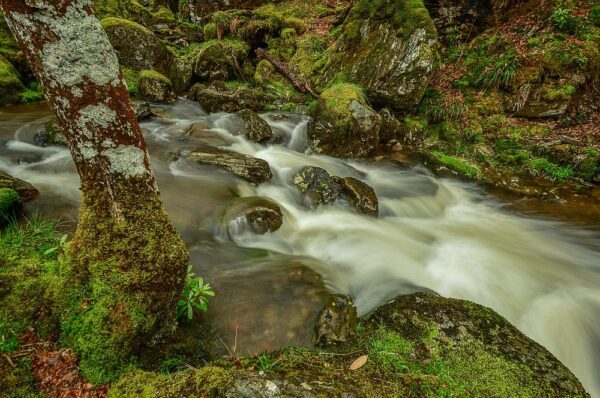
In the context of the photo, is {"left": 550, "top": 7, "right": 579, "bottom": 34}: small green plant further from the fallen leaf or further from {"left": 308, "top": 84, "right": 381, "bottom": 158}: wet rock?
the fallen leaf

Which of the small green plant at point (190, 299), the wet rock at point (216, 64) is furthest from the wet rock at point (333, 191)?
the wet rock at point (216, 64)

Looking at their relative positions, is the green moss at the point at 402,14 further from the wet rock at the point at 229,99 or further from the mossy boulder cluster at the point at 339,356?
the mossy boulder cluster at the point at 339,356

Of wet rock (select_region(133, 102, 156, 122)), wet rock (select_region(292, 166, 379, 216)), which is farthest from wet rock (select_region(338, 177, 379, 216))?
wet rock (select_region(133, 102, 156, 122))

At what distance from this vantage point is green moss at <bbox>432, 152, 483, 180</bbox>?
25.7 ft

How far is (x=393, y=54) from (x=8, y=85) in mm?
10723

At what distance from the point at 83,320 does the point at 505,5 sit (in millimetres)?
12556

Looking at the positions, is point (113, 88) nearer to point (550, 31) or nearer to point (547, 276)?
point (547, 276)

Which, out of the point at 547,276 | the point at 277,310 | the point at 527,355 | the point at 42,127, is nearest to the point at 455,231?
the point at 547,276

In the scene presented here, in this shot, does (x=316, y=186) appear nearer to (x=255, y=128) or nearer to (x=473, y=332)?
(x=255, y=128)

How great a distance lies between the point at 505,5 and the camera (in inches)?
380

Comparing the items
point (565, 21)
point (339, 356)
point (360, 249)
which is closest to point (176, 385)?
point (339, 356)

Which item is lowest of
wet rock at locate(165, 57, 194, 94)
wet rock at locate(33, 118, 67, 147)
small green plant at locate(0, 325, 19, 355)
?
wet rock at locate(33, 118, 67, 147)

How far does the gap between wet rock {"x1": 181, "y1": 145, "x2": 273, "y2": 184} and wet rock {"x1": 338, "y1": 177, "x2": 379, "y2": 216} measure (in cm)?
161

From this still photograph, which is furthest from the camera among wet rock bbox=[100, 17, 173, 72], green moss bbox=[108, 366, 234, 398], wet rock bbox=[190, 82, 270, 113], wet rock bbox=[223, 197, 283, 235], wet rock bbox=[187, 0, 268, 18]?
wet rock bbox=[187, 0, 268, 18]
